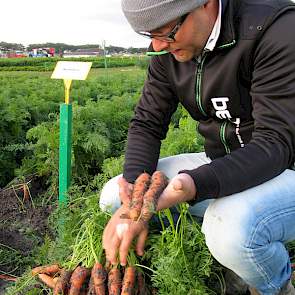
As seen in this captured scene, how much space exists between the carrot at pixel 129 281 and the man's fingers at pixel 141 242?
0.08 metres

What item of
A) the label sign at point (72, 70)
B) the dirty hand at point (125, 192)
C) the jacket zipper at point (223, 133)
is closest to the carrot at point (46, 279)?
the dirty hand at point (125, 192)

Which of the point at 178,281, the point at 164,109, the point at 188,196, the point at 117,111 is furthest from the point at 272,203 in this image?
the point at 117,111

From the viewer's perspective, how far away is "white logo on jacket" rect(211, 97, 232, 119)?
7.57ft

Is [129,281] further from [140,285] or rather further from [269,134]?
[269,134]

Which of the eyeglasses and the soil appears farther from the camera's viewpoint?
the soil

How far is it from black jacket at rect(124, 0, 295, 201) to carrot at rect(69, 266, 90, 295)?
508 millimetres

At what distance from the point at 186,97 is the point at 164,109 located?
234 millimetres

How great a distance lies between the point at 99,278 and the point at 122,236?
0.26 meters

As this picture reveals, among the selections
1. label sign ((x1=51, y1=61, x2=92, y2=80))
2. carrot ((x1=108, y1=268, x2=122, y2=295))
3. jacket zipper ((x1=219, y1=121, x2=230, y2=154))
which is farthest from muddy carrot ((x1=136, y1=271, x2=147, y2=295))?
label sign ((x1=51, y1=61, x2=92, y2=80))

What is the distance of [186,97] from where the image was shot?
2.49m

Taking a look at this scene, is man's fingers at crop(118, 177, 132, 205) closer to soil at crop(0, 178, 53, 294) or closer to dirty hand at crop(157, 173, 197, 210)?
dirty hand at crop(157, 173, 197, 210)

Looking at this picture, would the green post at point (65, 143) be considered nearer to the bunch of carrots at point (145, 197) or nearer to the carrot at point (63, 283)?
the carrot at point (63, 283)

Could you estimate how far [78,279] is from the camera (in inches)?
90.7

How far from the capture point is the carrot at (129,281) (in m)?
2.19
